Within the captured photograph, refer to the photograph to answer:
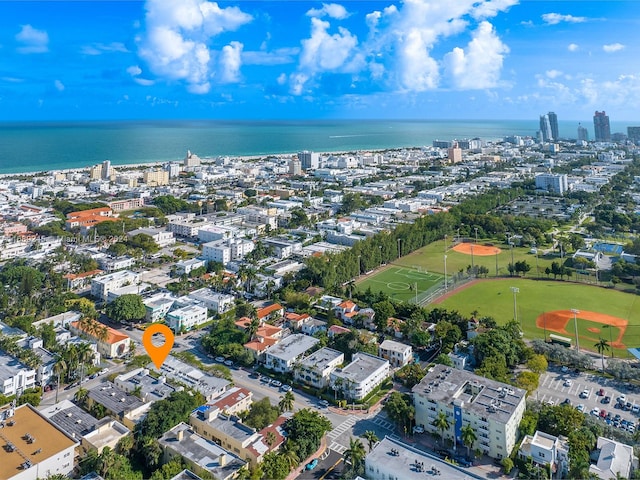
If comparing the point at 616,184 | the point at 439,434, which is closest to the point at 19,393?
the point at 439,434

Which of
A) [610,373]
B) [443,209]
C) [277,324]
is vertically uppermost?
[443,209]

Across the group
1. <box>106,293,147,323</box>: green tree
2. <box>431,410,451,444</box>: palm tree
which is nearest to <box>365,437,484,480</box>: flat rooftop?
<box>431,410,451,444</box>: palm tree

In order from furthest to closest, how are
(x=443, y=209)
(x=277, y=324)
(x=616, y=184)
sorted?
(x=616, y=184)
(x=443, y=209)
(x=277, y=324)

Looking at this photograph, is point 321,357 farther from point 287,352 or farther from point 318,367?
point 287,352

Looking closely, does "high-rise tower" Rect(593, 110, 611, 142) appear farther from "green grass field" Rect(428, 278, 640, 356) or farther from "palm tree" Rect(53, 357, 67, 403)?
"palm tree" Rect(53, 357, 67, 403)

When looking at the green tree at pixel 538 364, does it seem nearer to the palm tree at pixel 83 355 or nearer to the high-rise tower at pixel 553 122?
the palm tree at pixel 83 355

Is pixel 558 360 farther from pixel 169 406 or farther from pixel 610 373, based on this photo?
pixel 169 406

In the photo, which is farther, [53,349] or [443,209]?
[443,209]
